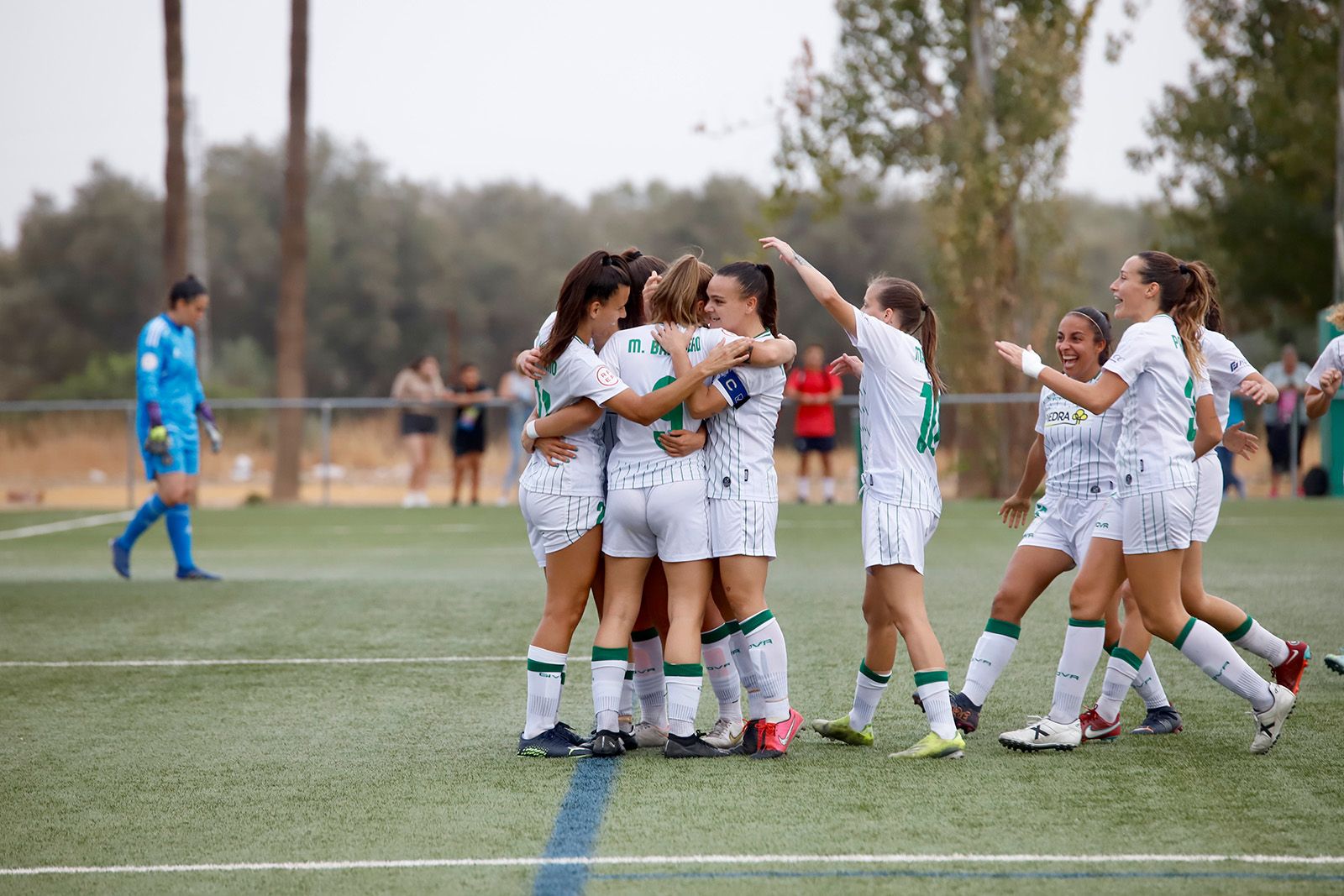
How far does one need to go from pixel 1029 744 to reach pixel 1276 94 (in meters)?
24.2

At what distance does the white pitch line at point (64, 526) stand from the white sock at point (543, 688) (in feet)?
41.0

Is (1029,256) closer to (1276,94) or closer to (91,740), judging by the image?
(1276,94)

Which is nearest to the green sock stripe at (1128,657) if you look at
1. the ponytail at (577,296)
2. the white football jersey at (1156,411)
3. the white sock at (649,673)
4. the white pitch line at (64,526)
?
the white football jersey at (1156,411)

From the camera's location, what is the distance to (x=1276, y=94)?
26.2 m

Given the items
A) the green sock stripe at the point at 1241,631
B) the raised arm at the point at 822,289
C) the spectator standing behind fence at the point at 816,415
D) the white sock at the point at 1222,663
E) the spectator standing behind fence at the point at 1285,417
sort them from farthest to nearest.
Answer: the spectator standing behind fence at the point at 1285,417 → the spectator standing behind fence at the point at 816,415 → the green sock stripe at the point at 1241,631 → the white sock at the point at 1222,663 → the raised arm at the point at 822,289

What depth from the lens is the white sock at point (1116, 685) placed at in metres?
5.56

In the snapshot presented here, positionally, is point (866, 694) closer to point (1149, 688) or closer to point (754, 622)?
point (754, 622)

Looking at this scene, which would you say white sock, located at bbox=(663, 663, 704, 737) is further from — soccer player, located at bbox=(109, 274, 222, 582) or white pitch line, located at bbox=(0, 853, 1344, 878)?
soccer player, located at bbox=(109, 274, 222, 582)

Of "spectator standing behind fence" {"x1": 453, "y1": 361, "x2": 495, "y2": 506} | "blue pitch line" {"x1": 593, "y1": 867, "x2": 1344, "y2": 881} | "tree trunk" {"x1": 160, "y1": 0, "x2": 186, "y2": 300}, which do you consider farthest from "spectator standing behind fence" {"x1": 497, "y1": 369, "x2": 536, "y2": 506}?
"blue pitch line" {"x1": 593, "y1": 867, "x2": 1344, "y2": 881}

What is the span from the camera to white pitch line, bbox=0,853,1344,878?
396cm

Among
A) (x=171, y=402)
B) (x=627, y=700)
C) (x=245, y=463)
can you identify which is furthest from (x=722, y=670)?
(x=245, y=463)

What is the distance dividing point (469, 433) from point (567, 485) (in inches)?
608

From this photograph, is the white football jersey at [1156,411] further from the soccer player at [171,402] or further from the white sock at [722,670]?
the soccer player at [171,402]

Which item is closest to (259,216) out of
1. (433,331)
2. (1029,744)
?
(433,331)
